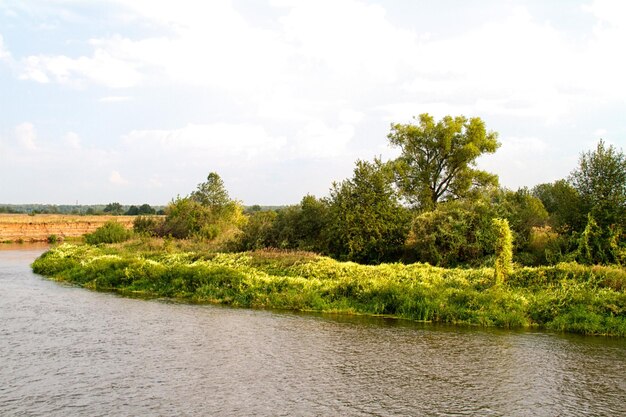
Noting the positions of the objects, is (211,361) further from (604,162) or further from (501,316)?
(604,162)

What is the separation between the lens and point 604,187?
26516 millimetres

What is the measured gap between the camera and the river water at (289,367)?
1191 centimetres

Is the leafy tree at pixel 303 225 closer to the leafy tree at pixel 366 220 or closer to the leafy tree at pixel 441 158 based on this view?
the leafy tree at pixel 366 220

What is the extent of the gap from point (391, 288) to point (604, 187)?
39.7ft

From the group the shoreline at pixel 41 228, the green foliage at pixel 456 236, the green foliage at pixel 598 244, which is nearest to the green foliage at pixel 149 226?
the shoreline at pixel 41 228

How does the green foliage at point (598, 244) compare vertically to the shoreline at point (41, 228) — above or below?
above

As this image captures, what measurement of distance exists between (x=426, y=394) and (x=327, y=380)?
241 centimetres

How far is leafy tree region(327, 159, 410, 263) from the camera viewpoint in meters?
31.7

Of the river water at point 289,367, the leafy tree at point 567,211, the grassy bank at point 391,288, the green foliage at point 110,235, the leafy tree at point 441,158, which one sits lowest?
the river water at point 289,367

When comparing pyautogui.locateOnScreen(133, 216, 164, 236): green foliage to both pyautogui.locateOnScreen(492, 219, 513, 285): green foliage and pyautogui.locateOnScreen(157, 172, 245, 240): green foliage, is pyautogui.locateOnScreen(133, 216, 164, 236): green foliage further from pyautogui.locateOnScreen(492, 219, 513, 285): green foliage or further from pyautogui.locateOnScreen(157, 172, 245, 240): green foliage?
pyautogui.locateOnScreen(492, 219, 513, 285): green foliage

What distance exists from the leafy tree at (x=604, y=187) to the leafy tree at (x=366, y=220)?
31.4ft

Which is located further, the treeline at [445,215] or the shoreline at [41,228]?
the shoreline at [41,228]

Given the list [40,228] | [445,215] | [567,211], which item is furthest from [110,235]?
[567,211]

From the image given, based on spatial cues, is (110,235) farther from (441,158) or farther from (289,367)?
(289,367)
